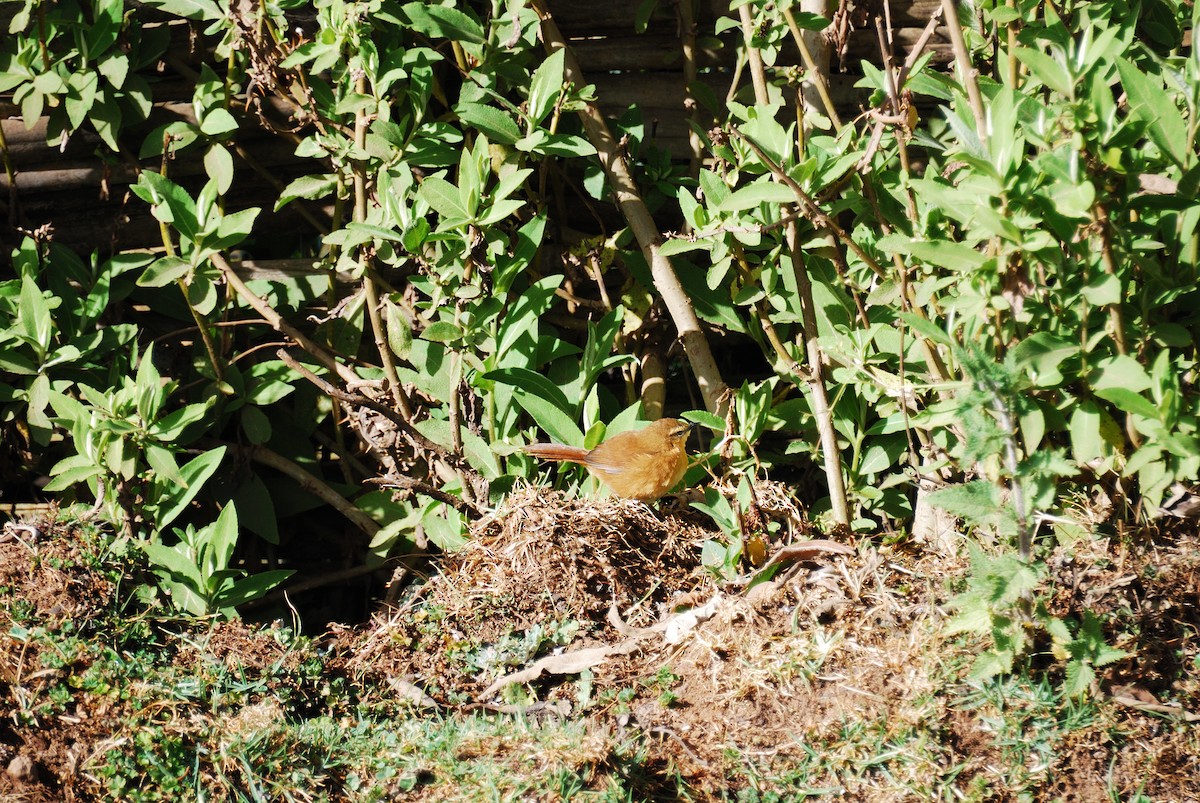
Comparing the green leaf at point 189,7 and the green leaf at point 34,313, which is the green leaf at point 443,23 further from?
the green leaf at point 34,313

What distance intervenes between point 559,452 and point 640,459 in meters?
0.29

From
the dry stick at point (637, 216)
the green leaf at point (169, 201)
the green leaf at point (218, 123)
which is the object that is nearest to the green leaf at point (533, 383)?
the dry stick at point (637, 216)

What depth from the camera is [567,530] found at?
339 cm

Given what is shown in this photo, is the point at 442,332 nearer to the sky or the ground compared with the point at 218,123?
nearer to the ground

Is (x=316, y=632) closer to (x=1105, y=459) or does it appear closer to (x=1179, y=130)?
(x=1105, y=459)

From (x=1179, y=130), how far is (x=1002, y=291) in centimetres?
57

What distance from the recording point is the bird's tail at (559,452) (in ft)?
11.5

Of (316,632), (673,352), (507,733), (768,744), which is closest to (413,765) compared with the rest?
(507,733)

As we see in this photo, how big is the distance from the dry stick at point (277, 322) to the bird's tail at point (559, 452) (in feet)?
2.18

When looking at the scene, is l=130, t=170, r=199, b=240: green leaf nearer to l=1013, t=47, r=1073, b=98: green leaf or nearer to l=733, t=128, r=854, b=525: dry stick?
l=733, t=128, r=854, b=525: dry stick

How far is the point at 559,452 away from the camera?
3.50m

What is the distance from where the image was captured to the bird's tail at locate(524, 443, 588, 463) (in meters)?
3.49

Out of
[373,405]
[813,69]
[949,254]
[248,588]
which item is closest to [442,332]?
[373,405]

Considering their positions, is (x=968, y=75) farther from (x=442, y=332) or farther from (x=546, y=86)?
(x=442, y=332)
